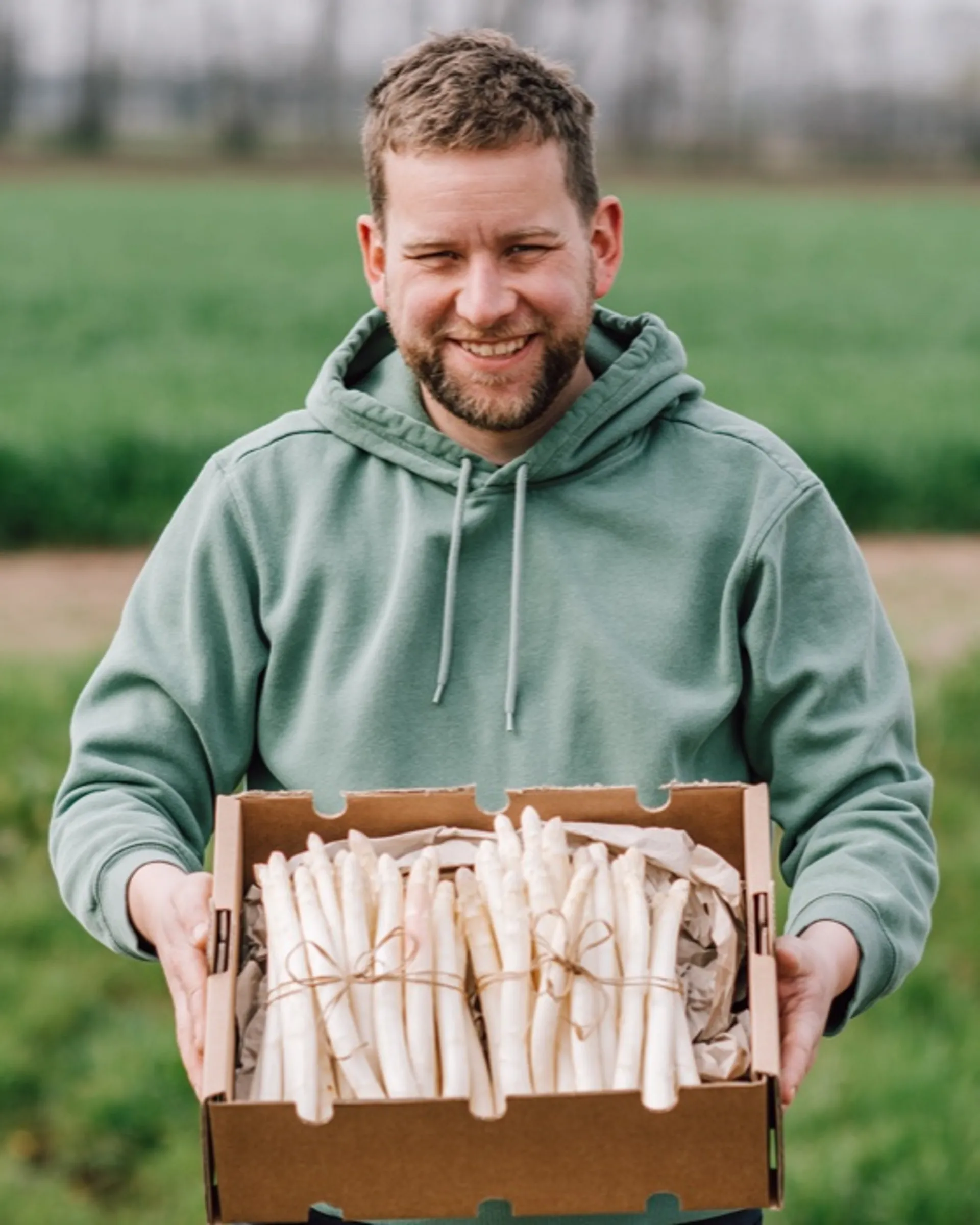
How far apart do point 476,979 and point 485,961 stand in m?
0.03

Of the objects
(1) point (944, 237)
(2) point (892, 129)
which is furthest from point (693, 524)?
(2) point (892, 129)

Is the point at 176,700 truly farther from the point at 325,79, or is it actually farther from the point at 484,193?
the point at 325,79

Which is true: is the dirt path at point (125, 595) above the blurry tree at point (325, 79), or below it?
above

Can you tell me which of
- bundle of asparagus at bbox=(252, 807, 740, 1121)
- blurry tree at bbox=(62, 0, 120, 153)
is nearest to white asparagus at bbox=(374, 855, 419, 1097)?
bundle of asparagus at bbox=(252, 807, 740, 1121)

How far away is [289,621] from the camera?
256 cm

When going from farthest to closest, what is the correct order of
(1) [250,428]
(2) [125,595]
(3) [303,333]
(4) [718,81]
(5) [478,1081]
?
(4) [718,81] → (3) [303,333] → (1) [250,428] → (2) [125,595] → (5) [478,1081]

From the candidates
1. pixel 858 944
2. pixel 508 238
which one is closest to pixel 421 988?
pixel 858 944

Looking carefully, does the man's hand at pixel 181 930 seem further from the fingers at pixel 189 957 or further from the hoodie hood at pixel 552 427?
the hoodie hood at pixel 552 427

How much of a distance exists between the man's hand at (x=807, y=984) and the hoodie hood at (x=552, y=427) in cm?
74

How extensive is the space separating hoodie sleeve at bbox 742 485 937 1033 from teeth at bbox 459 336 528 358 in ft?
1.36

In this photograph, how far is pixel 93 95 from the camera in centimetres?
6066

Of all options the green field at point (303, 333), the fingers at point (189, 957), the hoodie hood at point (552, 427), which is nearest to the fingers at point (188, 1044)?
the fingers at point (189, 957)

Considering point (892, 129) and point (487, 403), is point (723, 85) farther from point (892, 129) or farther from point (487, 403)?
point (487, 403)

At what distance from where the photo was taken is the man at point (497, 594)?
2.48 metres
